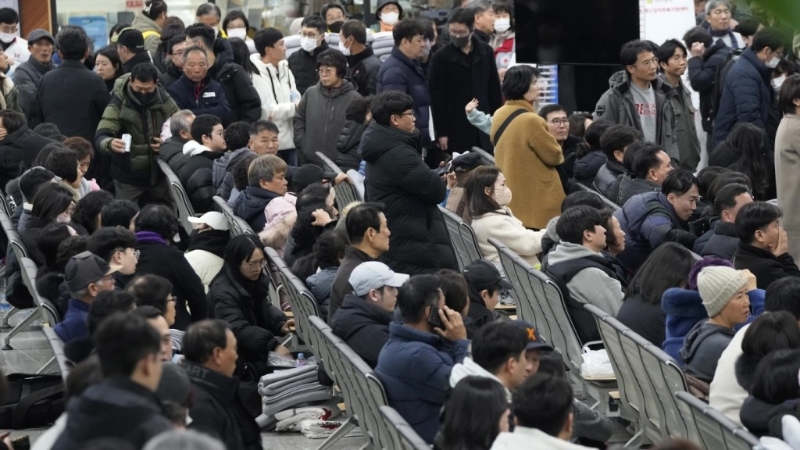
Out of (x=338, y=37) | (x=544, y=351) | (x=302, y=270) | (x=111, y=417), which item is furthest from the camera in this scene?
(x=338, y=37)

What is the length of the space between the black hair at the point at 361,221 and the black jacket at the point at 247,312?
0.72 metres

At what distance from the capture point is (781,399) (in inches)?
182

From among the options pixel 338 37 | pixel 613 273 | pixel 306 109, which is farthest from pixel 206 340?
pixel 338 37

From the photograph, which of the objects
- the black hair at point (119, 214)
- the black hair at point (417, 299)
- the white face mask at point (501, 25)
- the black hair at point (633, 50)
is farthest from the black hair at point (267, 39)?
the black hair at point (417, 299)

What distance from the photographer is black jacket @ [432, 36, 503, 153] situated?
1186cm

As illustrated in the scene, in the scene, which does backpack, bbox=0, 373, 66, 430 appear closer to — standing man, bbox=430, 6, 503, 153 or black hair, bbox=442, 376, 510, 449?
black hair, bbox=442, 376, 510, 449

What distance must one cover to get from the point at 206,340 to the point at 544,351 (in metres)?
1.38

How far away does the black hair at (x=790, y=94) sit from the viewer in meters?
8.76

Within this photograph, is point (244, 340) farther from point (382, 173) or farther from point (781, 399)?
point (781, 399)

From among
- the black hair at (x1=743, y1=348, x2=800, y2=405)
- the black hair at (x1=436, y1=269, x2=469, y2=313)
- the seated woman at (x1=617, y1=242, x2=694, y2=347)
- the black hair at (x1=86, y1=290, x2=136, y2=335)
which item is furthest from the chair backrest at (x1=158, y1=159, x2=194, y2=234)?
the black hair at (x1=743, y1=348, x2=800, y2=405)

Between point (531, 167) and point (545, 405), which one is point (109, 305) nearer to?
point (545, 405)

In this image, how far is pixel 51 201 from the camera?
822 cm

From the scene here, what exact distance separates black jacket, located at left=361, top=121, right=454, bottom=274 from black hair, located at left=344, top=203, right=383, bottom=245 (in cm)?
116

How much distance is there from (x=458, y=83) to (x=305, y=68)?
7.27 feet
